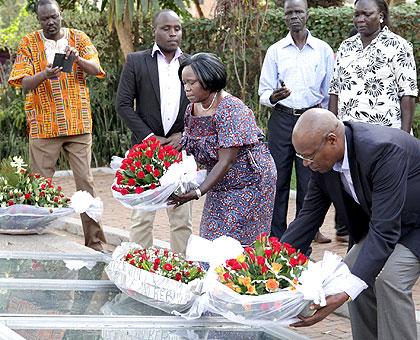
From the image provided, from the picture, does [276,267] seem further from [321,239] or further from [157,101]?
[321,239]

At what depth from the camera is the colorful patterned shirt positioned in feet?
27.0

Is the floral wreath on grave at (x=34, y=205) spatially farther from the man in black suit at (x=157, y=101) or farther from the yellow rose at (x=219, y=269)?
the yellow rose at (x=219, y=269)

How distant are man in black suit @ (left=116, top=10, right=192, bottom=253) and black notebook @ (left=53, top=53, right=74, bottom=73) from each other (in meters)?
0.70

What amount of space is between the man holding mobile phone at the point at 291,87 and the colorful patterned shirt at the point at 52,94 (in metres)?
1.54

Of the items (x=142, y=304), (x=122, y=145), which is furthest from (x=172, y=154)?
(x=122, y=145)

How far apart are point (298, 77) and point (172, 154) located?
2371 millimetres

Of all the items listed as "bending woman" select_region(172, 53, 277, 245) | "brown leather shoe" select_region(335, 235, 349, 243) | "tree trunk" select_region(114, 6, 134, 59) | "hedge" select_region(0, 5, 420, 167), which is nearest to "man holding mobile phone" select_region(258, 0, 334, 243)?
"brown leather shoe" select_region(335, 235, 349, 243)

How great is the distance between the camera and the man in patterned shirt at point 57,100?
8227 mm

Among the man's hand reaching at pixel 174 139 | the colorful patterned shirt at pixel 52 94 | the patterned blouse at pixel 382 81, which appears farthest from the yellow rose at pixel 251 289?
the colorful patterned shirt at pixel 52 94

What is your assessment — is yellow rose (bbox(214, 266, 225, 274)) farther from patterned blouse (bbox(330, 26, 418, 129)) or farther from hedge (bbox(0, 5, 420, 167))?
hedge (bbox(0, 5, 420, 167))

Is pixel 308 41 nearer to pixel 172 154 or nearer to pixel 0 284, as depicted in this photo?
pixel 172 154

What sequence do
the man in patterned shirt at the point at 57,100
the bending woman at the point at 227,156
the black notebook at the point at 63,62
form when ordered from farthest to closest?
the man in patterned shirt at the point at 57,100 < the black notebook at the point at 63,62 < the bending woman at the point at 227,156

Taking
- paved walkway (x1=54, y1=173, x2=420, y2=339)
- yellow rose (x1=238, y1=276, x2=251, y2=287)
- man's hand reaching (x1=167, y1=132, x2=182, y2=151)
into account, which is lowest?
paved walkway (x1=54, y1=173, x2=420, y2=339)

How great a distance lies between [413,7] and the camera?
13211 mm
